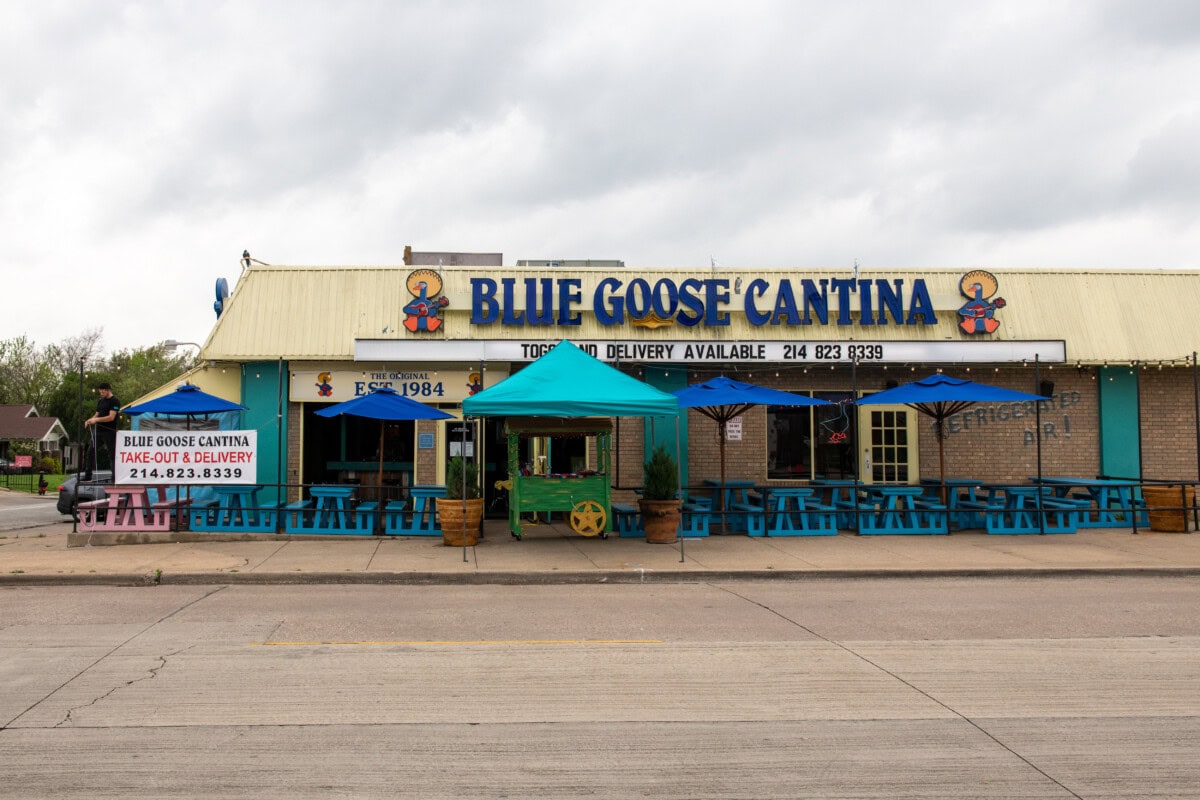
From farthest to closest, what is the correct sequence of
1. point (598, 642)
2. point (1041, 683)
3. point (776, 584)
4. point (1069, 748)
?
point (776, 584) < point (598, 642) < point (1041, 683) < point (1069, 748)

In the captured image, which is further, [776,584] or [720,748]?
[776,584]

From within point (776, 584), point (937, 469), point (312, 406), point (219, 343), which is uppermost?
point (219, 343)

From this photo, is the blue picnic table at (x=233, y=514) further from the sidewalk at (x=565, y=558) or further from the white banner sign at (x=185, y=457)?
the white banner sign at (x=185, y=457)

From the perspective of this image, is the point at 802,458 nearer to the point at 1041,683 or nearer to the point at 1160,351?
the point at 1160,351

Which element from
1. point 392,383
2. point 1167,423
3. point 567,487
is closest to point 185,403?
point 392,383

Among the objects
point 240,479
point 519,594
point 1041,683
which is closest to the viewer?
point 1041,683

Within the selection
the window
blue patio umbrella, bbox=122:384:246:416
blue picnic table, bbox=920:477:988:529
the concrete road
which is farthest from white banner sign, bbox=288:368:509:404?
blue picnic table, bbox=920:477:988:529

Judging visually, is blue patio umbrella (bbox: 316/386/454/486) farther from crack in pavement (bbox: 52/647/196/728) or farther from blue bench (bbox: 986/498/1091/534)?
blue bench (bbox: 986/498/1091/534)

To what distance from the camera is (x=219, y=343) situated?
17047mm

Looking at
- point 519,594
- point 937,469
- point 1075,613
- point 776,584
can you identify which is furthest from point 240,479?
point 937,469

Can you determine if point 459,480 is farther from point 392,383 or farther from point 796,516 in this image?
point 796,516

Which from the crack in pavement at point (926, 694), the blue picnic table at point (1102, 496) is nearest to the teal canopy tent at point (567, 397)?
the crack in pavement at point (926, 694)

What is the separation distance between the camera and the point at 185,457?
14.4 metres

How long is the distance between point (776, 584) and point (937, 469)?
8307 millimetres
